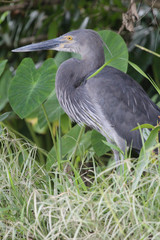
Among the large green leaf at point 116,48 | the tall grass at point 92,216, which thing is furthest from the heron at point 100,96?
the tall grass at point 92,216

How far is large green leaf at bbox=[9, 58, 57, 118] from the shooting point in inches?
87.7

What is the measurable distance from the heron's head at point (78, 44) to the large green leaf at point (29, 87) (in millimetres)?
109

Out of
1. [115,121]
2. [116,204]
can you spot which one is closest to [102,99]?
[115,121]

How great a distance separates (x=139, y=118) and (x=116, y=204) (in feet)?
3.07

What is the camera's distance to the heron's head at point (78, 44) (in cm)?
228

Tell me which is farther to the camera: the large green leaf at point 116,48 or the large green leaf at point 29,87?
the large green leaf at point 116,48

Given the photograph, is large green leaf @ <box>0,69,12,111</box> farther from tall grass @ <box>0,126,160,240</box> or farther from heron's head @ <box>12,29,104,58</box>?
tall grass @ <box>0,126,160,240</box>

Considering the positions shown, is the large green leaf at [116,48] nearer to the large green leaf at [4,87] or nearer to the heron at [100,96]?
the heron at [100,96]

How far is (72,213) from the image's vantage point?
1.25m

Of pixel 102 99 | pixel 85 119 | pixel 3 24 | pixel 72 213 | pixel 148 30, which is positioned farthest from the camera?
pixel 3 24

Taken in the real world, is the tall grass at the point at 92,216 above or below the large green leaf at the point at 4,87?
above

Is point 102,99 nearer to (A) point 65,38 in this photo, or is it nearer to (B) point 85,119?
(B) point 85,119

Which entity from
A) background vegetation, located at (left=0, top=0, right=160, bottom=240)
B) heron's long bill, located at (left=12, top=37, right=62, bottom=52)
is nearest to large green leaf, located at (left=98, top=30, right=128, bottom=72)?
background vegetation, located at (left=0, top=0, right=160, bottom=240)

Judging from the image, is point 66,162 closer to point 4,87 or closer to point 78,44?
point 78,44
